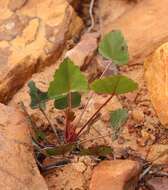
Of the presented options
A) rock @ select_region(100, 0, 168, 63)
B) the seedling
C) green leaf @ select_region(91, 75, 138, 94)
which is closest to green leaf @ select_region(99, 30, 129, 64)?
the seedling

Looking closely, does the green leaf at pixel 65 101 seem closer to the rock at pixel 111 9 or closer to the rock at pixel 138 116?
the rock at pixel 138 116

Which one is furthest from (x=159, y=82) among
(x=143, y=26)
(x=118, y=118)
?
(x=143, y=26)

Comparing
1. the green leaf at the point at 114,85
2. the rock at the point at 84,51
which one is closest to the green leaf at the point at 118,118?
the green leaf at the point at 114,85

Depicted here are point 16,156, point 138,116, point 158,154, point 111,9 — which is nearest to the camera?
point 16,156

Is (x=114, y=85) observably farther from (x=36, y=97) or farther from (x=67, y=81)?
(x=36, y=97)

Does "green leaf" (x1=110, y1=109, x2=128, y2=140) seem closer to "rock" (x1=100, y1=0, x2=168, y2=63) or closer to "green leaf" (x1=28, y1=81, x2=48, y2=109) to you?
"green leaf" (x1=28, y1=81, x2=48, y2=109)

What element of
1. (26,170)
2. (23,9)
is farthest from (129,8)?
(26,170)
